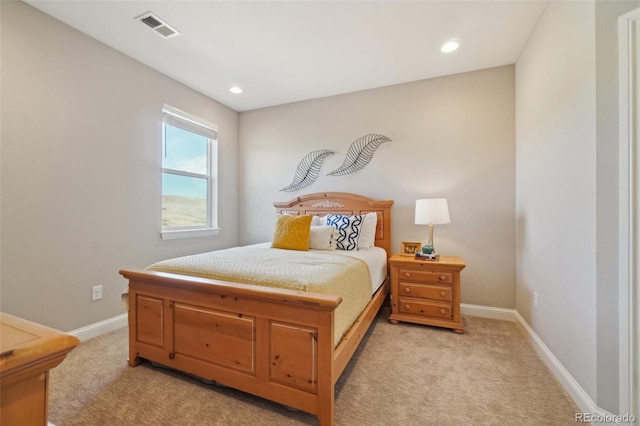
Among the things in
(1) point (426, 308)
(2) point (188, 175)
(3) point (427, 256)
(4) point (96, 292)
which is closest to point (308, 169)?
(2) point (188, 175)

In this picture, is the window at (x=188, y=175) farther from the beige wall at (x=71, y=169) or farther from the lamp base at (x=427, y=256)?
the lamp base at (x=427, y=256)

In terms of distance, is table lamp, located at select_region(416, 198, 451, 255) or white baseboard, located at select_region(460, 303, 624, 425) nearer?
white baseboard, located at select_region(460, 303, 624, 425)

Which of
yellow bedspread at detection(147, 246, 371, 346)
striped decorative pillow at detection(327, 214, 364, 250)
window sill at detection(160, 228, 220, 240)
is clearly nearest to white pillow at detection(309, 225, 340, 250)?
striped decorative pillow at detection(327, 214, 364, 250)

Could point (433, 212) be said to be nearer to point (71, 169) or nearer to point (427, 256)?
point (427, 256)

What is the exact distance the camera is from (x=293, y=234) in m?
2.70

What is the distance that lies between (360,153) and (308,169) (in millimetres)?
742

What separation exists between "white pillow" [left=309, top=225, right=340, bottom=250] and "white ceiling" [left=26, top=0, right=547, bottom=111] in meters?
1.74

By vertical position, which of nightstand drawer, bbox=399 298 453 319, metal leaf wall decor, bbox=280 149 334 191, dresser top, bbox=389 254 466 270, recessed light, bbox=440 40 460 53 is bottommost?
nightstand drawer, bbox=399 298 453 319

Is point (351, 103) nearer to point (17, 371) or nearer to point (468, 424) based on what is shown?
point (468, 424)

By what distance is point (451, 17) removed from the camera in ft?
6.87

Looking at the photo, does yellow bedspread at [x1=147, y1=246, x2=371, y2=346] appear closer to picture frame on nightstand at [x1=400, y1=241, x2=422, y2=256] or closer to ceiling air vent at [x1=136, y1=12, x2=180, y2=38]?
picture frame on nightstand at [x1=400, y1=241, x2=422, y2=256]

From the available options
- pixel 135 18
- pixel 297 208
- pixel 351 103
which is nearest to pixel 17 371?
pixel 135 18

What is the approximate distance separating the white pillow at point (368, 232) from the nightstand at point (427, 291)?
1.18 ft

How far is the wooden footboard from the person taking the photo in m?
1.36
